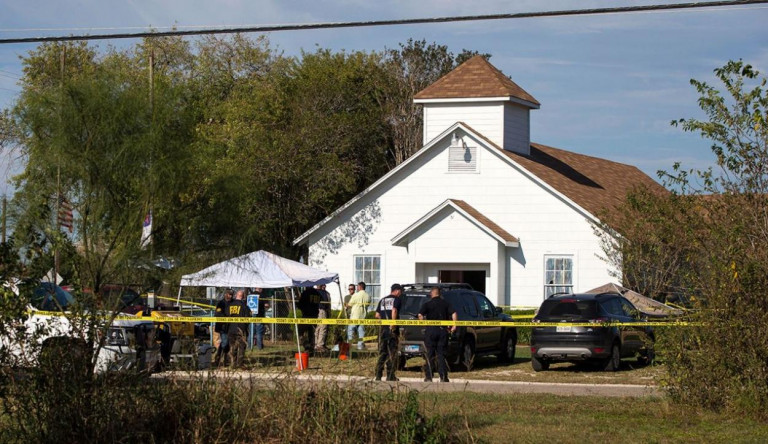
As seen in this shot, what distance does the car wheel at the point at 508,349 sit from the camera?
2409 cm

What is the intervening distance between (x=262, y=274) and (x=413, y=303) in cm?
412

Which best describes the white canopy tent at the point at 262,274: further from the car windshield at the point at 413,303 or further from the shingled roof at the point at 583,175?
the shingled roof at the point at 583,175

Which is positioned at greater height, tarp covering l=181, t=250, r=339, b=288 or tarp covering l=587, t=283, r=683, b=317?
tarp covering l=181, t=250, r=339, b=288

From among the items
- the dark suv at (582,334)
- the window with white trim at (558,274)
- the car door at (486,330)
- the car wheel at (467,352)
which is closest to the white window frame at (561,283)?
the window with white trim at (558,274)

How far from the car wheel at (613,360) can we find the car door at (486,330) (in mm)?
2599

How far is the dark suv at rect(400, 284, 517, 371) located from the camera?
834 inches

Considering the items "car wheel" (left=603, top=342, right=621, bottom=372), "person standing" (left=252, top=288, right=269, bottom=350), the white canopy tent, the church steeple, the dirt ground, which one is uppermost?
the church steeple

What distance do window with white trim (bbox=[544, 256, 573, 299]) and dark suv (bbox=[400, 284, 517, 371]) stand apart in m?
8.31

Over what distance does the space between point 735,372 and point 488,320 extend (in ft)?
31.7

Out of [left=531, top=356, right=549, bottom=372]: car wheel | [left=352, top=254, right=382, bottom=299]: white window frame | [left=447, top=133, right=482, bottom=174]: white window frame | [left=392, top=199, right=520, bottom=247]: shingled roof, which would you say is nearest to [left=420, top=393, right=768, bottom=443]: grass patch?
[left=531, top=356, right=549, bottom=372]: car wheel

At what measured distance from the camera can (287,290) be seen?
1289 inches

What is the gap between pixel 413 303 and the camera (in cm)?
2216

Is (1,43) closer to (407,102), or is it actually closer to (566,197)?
(566,197)

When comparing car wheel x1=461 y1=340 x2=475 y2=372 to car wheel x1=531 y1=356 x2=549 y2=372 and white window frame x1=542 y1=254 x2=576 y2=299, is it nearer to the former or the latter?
car wheel x1=531 y1=356 x2=549 y2=372
